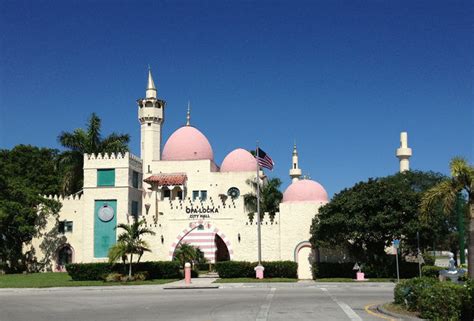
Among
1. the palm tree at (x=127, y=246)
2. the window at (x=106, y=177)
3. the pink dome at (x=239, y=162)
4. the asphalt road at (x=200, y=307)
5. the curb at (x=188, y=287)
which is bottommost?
the curb at (x=188, y=287)

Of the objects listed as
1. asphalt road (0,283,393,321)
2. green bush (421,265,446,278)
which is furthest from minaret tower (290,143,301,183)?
asphalt road (0,283,393,321)

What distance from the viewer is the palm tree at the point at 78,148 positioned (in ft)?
174

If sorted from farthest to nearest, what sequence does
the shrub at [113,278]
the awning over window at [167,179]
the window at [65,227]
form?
the awning over window at [167,179]
the window at [65,227]
the shrub at [113,278]

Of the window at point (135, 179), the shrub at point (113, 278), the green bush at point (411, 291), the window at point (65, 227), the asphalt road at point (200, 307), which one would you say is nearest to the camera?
the green bush at point (411, 291)

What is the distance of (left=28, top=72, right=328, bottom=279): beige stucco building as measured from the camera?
43.0m

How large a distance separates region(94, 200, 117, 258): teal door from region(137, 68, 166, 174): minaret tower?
8.63 m

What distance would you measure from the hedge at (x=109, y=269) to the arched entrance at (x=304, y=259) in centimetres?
874

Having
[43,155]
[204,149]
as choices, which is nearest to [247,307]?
[204,149]

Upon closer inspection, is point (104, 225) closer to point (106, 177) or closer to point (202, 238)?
point (106, 177)

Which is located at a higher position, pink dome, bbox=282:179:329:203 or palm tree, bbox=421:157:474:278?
pink dome, bbox=282:179:329:203

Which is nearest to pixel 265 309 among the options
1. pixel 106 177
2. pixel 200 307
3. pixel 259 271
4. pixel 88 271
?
pixel 200 307

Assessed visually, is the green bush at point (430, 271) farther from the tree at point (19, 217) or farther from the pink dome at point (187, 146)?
the tree at point (19, 217)

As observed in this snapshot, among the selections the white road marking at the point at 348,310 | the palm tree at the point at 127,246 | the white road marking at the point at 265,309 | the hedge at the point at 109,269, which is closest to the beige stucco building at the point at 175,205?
the hedge at the point at 109,269

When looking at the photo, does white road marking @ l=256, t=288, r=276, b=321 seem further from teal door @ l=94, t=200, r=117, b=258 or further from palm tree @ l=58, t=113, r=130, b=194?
palm tree @ l=58, t=113, r=130, b=194
